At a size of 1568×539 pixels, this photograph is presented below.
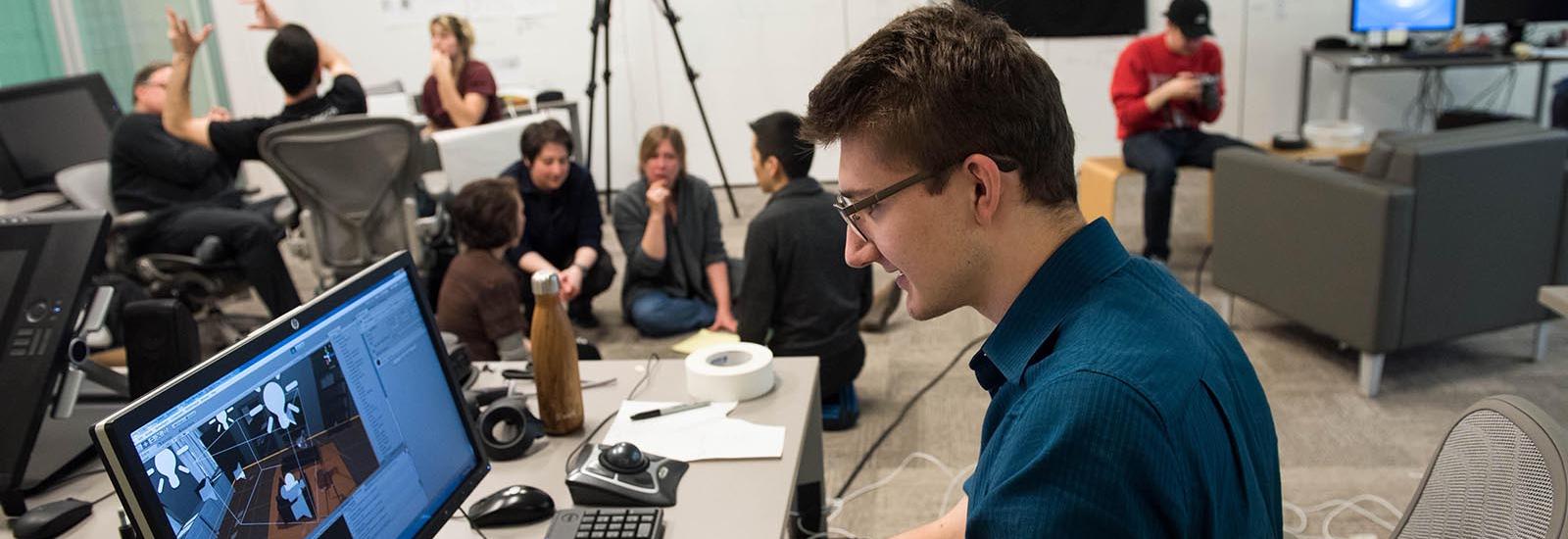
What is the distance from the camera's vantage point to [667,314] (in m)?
3.98

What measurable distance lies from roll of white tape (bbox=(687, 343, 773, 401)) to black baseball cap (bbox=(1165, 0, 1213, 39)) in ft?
11.2

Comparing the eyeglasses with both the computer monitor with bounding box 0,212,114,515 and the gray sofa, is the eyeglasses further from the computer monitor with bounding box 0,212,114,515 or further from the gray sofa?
the gray sofa

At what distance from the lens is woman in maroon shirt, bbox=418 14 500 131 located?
5.04 meters

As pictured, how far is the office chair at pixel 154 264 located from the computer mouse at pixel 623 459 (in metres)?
2.80

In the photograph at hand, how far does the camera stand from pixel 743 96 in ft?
22.2

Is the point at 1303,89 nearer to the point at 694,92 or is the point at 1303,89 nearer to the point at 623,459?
the point at 694,92

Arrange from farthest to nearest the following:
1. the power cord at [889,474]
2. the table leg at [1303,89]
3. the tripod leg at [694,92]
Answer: the table leg at [1303,89]
the tripod leg at [694,92]
the power cord at [889,474]

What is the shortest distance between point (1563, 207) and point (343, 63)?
4356 millimetres

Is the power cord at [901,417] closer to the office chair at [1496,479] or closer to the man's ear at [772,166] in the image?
the man's ear at [772,166]

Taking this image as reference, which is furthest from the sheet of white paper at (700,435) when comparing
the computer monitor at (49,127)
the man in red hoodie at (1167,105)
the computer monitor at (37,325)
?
the computer monitor at (49,127)

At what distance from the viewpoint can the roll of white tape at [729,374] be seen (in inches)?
71.7

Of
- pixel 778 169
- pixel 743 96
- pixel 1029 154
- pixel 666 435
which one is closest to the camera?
pixel 1029 154

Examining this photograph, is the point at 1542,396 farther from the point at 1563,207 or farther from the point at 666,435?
the point at 666,435

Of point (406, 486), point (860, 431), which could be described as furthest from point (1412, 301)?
point (406, 486)
